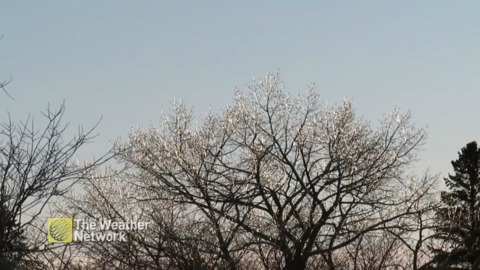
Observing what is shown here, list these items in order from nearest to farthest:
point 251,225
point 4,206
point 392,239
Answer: point 4,206 → point 251,225 → point 392,239

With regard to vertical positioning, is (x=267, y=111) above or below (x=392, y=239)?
above

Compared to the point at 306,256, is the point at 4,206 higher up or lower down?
lower down

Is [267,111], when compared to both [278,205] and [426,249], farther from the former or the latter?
[426,249]

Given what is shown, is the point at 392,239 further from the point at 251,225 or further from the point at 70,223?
the point at 70,223

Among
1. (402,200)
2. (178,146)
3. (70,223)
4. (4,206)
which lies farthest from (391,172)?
(4,206)

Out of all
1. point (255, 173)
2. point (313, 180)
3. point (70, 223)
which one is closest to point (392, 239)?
point (313, 180)

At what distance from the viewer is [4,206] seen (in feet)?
21.3

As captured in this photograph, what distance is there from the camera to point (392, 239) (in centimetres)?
2498

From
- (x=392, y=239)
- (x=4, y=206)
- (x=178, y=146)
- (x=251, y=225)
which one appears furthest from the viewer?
(x=392, y=239)

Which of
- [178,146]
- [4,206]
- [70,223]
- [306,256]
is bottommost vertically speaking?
[4,206]

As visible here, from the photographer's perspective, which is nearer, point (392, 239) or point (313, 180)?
point (313, 180)

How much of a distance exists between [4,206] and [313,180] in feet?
57.1

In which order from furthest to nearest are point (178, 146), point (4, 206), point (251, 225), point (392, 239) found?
point (392, 239), point (178, 146), point (251, 225), point (4, 206)

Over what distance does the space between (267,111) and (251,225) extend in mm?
4098
